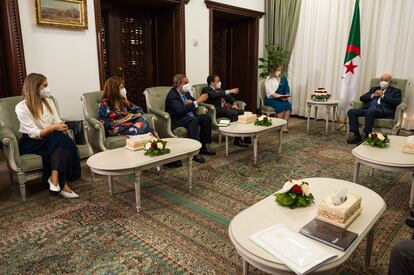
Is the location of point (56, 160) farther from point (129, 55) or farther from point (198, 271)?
point (129, 55)

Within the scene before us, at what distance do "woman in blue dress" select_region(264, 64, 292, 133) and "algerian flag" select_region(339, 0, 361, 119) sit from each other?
101 centimetres

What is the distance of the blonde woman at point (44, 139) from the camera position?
9.48ft

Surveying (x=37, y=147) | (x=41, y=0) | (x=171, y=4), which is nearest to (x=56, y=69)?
(x=41, y=0)

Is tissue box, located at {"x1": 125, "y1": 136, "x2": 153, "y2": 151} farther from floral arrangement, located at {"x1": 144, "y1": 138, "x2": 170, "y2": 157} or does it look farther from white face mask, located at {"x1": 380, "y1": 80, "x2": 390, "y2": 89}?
white face mask, located at {"x1": 380, "y1": 80, "x2": 390, "y2": 89}

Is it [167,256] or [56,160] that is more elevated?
[56,160]

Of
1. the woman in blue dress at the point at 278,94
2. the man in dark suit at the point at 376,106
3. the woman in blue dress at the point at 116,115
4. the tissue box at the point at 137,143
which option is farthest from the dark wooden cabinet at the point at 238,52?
the tissue box at the point at 137,143

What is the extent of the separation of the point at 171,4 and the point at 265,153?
275 centimetres

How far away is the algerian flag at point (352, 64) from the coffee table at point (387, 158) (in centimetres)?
270

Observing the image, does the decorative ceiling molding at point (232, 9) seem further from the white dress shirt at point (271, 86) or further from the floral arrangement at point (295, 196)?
the floral arrangement at point (295, 196)

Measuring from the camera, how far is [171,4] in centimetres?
512

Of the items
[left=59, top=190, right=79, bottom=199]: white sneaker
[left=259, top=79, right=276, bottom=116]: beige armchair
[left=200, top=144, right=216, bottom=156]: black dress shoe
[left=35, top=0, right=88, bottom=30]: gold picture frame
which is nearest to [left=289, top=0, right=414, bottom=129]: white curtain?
[left=259, top=79, right=276, bottom=116]: beige armchair

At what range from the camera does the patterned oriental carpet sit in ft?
6.59

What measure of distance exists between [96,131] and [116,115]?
1.02 ft

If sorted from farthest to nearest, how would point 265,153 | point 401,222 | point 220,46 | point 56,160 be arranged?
point 220,46, point 265,153, point 56,160, point 401,222
